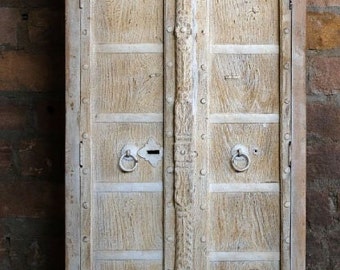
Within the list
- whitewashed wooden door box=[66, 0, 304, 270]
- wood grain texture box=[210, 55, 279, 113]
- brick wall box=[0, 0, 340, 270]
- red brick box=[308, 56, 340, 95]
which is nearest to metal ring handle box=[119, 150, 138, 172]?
whitewashed wooden door box=[66, 0, 304, 270]

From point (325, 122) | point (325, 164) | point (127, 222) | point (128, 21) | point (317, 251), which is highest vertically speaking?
point (128, 21)

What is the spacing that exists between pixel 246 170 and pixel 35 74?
678 mm

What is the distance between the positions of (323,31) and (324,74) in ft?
0.40

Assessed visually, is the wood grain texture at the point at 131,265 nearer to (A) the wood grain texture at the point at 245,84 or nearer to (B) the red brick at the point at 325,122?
(A) the wood grain texture at the point at 245,84

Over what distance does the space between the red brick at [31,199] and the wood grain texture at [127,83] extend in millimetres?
383

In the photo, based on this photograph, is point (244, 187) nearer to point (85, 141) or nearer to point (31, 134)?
point (85, 141)

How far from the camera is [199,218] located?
5.31ft

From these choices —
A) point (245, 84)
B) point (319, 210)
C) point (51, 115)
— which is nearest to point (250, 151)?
point (245, 84)

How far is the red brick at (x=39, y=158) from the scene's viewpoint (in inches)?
74.9

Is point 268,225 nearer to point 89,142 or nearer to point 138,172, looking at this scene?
point 138,172

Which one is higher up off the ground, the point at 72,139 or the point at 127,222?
the point at 72,139

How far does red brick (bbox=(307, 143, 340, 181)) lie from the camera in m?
1.90

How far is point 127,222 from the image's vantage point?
1635mm

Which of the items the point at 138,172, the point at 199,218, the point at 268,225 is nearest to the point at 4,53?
the point at 138,172
